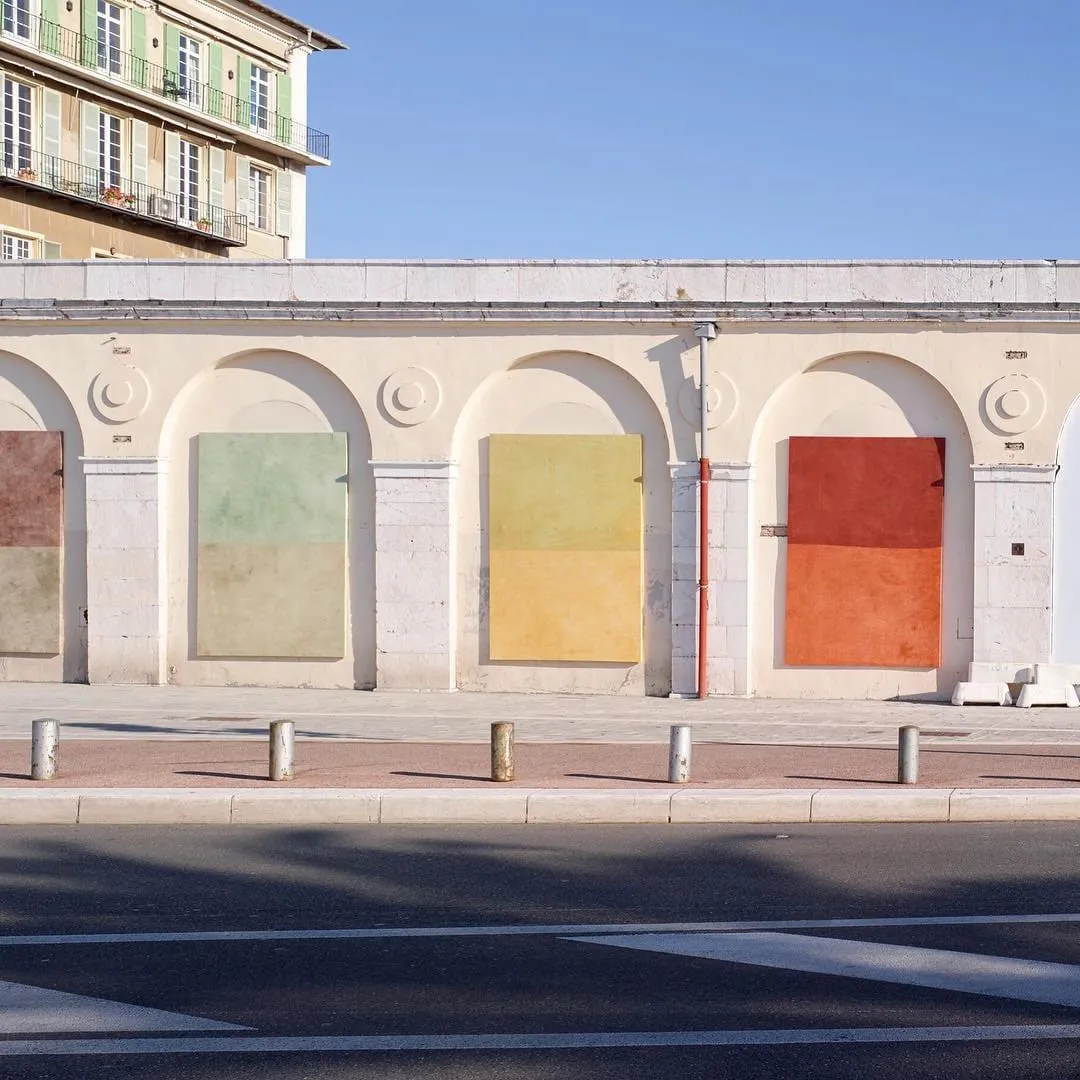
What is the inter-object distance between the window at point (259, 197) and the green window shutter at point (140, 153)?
4.79 meters

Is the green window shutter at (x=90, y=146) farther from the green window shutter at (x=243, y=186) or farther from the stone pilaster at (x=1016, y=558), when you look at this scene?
the stone pilaster at (x=1016, y=558)

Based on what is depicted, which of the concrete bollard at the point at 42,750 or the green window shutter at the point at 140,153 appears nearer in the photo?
the concrete bollard at the point at 42,750

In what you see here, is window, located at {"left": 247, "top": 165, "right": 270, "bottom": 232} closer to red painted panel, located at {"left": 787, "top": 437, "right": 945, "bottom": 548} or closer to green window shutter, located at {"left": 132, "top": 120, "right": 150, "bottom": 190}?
green window shutter, located at {"left": 132, "top": 120, "right": 150, "bottom": 190}

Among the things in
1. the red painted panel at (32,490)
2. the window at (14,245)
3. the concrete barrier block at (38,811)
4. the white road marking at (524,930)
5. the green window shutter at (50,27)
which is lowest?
the concrete barrier block at (38,811)

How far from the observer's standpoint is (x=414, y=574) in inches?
798

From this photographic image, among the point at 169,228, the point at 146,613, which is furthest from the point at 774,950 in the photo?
the point at 169,228

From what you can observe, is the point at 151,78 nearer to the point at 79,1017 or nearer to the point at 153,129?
the point at 153,129

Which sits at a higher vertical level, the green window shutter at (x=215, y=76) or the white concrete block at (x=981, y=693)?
the green window shutter at (x=215, y=76)

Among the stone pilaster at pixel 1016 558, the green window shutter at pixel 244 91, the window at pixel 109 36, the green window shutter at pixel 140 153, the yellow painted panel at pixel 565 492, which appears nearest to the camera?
the stone pilaster at pixel 1016 558

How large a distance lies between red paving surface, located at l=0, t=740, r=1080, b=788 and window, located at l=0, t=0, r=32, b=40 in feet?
106

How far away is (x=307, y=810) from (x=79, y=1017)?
16.1 feet

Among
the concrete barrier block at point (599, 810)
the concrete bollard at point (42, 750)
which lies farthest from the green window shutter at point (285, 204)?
the concrete barrier block at point (599, 810)

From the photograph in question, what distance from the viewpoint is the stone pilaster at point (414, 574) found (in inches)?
798

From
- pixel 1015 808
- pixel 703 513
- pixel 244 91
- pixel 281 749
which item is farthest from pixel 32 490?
pixel 244 91
